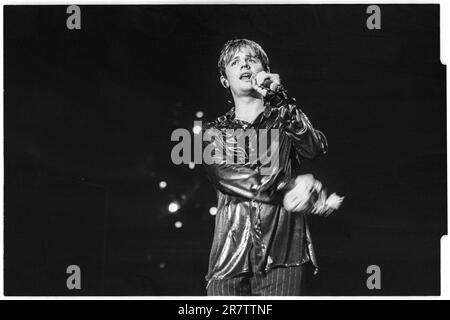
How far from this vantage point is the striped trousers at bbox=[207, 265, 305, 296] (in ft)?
10.0

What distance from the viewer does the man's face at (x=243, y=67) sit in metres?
3.11

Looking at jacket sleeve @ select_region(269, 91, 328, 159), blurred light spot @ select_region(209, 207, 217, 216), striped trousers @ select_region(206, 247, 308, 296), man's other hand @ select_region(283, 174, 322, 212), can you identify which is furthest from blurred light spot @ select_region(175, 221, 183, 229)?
jacket sleeve @ select_region(269, 91, 328, 159)

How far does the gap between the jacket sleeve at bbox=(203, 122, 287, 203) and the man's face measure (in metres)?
0.28

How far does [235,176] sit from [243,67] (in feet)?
1.82

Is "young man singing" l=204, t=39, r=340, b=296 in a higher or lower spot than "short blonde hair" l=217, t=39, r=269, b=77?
lower

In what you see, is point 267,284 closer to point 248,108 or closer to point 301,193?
point 301,193

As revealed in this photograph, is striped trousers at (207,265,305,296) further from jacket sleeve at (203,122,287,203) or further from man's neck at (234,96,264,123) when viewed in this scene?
man's neck at (234,96,264,123)

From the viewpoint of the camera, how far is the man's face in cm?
311

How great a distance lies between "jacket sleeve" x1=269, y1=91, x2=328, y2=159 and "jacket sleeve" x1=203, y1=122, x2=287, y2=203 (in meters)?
0.17

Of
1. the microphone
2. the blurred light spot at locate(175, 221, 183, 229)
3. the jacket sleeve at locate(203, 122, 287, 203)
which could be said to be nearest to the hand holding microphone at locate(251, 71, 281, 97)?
the microphone

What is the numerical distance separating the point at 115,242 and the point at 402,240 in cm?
146

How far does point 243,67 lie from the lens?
3.11m

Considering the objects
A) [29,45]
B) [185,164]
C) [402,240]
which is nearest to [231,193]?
[185,164]

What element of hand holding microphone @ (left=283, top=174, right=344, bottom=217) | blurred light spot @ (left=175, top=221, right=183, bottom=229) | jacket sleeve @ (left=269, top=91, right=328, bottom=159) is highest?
jacket sleeve @ (left=269, top=91, right=328, bottom=159)
